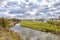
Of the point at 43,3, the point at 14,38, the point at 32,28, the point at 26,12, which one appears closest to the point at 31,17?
the point at 26,12

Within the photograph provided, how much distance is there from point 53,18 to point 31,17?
0.58 m

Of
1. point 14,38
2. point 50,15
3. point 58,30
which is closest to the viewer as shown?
point 14,38

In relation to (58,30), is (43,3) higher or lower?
higher

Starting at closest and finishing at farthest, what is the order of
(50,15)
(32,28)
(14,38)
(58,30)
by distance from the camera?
(14,38)
(50,15)
(58,30)
(32,28)

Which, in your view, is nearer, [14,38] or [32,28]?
[14,38]

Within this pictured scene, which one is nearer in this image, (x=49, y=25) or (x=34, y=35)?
(x=49, y=25)

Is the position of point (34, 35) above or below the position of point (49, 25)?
below

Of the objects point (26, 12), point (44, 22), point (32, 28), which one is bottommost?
point (32, 28)

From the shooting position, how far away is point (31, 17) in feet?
15.6

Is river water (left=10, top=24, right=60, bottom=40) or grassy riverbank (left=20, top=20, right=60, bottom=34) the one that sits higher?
grassy riverbank (left=20, top=20, right=60, bottom=34)

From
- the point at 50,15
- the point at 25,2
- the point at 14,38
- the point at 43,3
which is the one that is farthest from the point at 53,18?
the point at 14,38

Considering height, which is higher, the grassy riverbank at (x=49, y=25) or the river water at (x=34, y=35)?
the grassy riverbank at (x=49, y=25)

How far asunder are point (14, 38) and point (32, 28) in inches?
69.2

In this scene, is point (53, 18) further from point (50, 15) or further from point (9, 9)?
point (9, 9)
